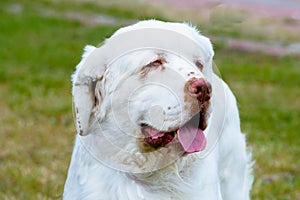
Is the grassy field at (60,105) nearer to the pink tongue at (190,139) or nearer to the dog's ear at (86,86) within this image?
the dog's ear at (86,86)

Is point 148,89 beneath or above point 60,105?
above

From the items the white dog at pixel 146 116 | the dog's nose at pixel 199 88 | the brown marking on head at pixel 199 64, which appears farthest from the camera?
the brown marking on head at pixel 199 64

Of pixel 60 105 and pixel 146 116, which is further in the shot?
pixel 60 105

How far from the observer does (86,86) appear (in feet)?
11.5

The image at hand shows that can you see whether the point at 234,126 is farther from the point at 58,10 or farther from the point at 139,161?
the point at 58,10

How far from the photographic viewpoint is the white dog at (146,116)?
329 cm

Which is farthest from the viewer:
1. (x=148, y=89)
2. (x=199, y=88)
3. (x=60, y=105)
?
(x=60, y=105)

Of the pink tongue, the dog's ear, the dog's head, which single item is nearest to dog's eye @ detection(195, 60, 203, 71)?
the dog's head

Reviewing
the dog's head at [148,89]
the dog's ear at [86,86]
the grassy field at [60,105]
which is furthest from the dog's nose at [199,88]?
the grassy field at [60,105]

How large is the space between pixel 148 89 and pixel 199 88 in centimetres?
26

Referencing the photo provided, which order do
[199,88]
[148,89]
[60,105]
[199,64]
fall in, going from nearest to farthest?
[199,88] < [148,89] < [199,64] < [60,105]

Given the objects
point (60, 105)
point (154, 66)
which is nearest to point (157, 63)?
point (154, 66)

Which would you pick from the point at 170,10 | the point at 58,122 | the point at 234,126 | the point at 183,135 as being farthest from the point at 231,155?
the point at 170,10

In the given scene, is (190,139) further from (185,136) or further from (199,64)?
(199,64)
